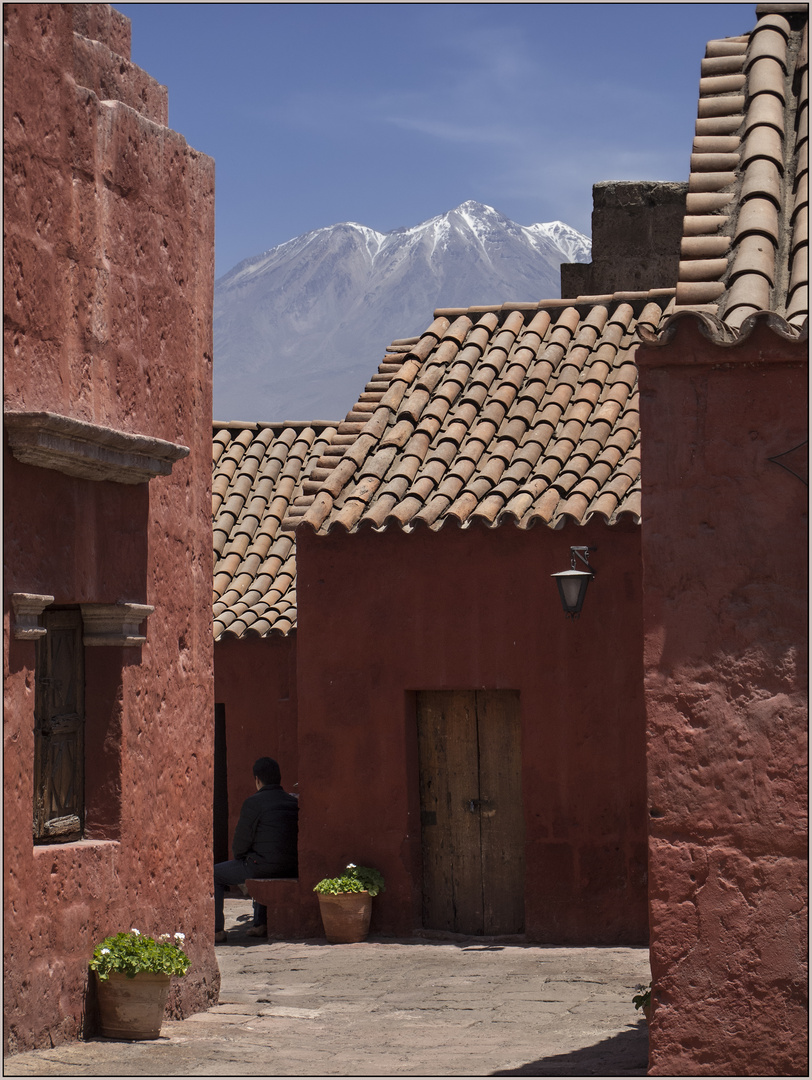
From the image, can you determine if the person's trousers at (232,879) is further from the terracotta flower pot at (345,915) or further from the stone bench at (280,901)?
the terracotta flower pot at (345,915)

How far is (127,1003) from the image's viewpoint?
7.68 metres

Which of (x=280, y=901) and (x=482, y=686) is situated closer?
(x=482, y=686)

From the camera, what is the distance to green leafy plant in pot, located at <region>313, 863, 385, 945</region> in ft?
37.8

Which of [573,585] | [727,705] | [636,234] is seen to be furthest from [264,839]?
[636,234]

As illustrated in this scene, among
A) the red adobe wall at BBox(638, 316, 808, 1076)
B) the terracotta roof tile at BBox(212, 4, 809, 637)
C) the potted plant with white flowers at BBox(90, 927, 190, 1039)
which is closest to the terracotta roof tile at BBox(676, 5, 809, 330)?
the terracotta roof tile at BBox(212, 4, 809, 637)

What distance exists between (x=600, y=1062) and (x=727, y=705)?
246 centimetres

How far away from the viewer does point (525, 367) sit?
1295 centimetres

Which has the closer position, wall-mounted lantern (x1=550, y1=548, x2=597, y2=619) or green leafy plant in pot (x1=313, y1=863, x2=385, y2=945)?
wall-mounted lantern (x1=550, y1=548, x2=597, y2=619)

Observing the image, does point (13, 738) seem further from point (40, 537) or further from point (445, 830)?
point (445, 830)

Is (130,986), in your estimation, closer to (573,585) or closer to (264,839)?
(264,839)

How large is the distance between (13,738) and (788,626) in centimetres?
372

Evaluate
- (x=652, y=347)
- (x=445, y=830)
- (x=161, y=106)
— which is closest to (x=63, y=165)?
(x=161, y=106)

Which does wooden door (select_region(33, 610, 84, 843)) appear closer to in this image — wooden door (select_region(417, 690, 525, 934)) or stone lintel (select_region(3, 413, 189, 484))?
stone lintel (select_region(3, 413, 189, 484))

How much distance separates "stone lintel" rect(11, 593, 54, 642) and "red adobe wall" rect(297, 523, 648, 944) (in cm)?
496
